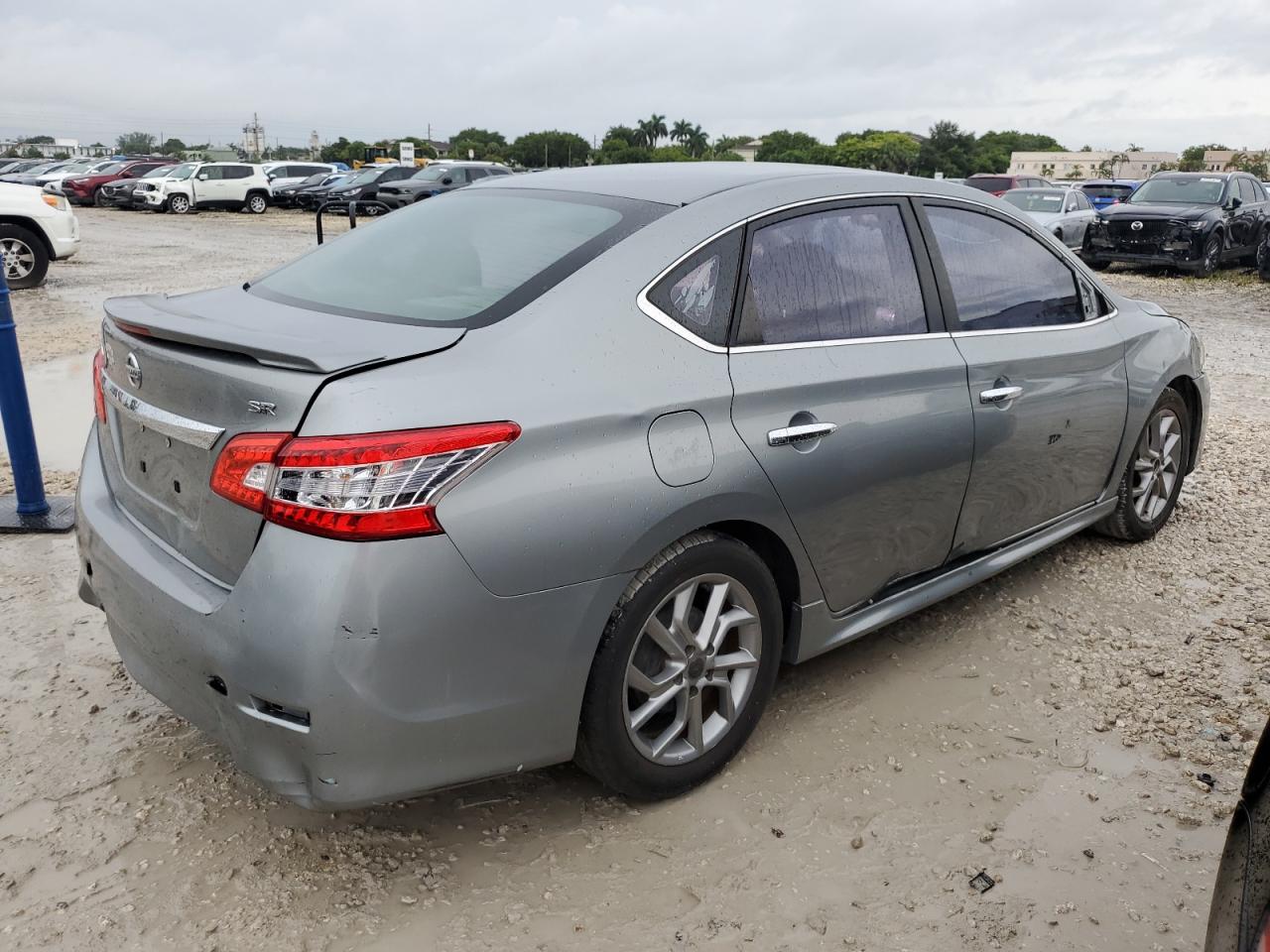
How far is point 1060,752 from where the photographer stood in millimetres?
3186

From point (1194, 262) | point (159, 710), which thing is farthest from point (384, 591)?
point (1194, 262)

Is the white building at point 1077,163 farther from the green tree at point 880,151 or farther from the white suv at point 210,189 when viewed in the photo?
the white suv at point 210,189

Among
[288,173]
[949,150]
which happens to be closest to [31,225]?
[288,173]

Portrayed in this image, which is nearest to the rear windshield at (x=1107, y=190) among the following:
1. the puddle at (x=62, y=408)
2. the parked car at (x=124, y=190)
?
the puddle at (x=62, y=408)

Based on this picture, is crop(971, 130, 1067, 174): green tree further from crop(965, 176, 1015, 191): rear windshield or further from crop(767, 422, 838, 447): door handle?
crop(767, 422, 838, 447): door handle

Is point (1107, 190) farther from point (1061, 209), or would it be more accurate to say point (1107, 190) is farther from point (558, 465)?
point (558, 465)

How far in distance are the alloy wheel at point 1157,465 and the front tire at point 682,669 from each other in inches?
100

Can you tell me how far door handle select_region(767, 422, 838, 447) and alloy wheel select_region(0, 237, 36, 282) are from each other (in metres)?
13.4

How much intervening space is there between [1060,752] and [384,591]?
217 cm

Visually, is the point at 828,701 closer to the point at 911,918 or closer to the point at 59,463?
the point at 911,918

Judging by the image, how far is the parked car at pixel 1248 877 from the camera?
1.62m

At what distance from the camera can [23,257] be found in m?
13.4

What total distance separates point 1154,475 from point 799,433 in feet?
9.01

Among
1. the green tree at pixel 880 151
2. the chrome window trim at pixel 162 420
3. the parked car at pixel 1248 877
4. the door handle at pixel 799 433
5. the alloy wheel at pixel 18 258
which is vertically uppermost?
the green tree at pixel 880 151
